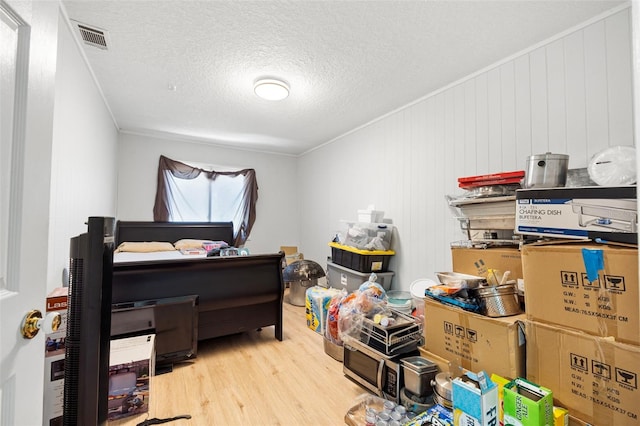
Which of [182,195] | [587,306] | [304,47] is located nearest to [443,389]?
[587,306]

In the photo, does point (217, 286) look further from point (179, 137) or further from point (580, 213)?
point (179, 137)

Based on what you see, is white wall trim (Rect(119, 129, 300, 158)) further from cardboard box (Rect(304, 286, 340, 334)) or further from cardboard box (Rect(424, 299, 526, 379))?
cardboard box (Rect(424, 299, 526, 379))

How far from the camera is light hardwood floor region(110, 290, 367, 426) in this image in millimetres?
1659

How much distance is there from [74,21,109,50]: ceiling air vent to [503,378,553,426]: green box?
3.23 metres

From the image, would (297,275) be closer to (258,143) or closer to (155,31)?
(258,143)

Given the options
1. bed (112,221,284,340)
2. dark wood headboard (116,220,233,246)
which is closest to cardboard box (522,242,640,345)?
bed (112,221,284,340)

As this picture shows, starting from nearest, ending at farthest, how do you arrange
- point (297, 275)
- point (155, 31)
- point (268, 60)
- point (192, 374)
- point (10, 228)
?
point (10, 228) → point (155, 31) → point (192, 374) → point (268, 60) → point (297, 275)

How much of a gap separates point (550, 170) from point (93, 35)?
3147 millimetres

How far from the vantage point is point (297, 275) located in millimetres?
3785

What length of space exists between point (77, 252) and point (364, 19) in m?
2.00

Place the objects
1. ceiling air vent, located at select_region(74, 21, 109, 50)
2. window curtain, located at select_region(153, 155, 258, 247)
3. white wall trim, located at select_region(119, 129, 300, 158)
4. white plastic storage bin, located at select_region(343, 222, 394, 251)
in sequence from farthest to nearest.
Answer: window curtain, located at select_region(153, 155, 258, 247) → white wall trim, located at select_region(119, 129, 300, 158) → white plastic storage bin, located at select_region(343, 222, 394, 251) → ceiling air vent, located at select_region(74, 21, 109, 50)

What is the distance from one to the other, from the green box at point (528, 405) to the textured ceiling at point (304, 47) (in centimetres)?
209

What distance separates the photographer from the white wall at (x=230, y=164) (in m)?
4.24

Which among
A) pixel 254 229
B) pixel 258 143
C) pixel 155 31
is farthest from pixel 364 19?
pixel 254 229
